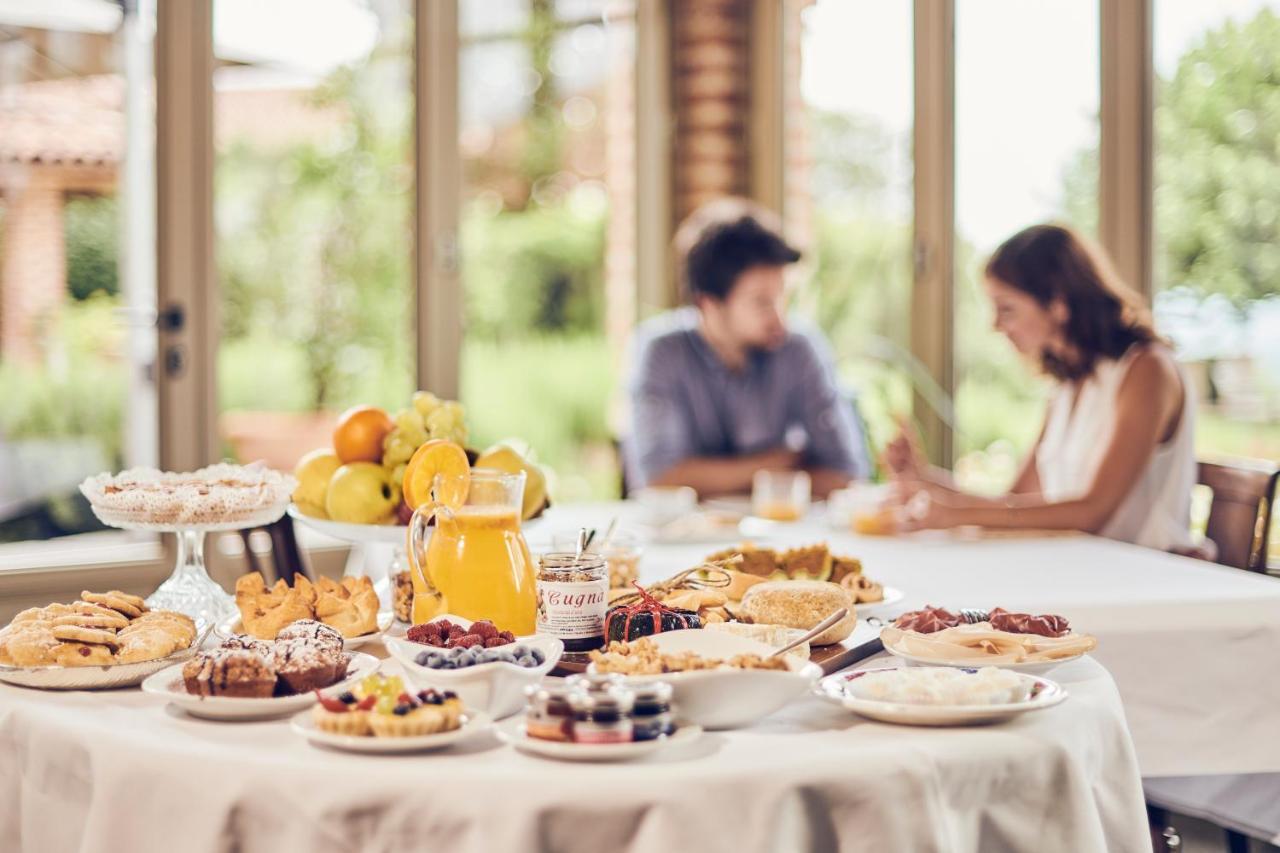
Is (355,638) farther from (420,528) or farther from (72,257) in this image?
(72,257)

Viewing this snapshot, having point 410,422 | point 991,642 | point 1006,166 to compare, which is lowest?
point 991,642

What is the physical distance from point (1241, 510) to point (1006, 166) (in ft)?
5.80

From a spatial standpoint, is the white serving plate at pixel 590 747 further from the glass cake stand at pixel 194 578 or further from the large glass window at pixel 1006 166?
the large glass window at pixel 1006 166

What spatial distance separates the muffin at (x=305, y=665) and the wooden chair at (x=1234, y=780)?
4.10 feet

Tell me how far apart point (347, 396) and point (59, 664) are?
2913 millimetres

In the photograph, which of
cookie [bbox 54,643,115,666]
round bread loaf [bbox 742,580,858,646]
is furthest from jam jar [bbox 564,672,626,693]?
cookie [bbox 54,643,115,666]

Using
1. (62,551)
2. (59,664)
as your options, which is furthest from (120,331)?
(59,664)

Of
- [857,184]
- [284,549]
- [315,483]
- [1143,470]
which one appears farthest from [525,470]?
[857,184]

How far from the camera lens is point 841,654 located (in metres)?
1.37

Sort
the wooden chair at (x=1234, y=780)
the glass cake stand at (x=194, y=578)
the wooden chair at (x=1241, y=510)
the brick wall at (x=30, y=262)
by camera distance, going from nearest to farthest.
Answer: the glass cake stand at (x=194, y=578) → the wooden chair at (x=1234, y=780) → the wooden chair at (x=1241, y=510) → the brick wall at (x=30, y=262)

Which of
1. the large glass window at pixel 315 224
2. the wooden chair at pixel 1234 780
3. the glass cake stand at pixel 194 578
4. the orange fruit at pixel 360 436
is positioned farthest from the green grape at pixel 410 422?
the large glass window at pixel 315 224

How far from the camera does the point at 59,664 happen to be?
4.17 ft

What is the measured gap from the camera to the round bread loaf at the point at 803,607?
143 cm

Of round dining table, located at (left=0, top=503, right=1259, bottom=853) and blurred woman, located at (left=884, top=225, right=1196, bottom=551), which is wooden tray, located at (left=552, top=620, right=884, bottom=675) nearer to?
round dining table, located at (left=0, top=503, right=1259, bottom=853)
